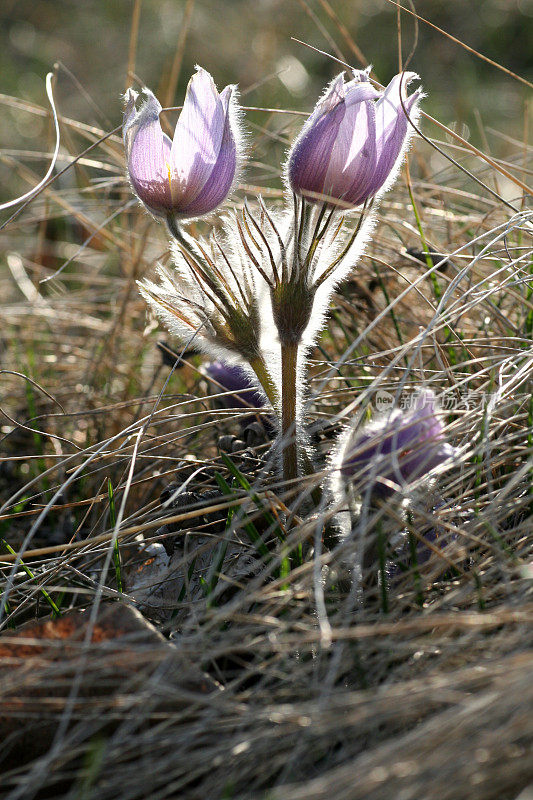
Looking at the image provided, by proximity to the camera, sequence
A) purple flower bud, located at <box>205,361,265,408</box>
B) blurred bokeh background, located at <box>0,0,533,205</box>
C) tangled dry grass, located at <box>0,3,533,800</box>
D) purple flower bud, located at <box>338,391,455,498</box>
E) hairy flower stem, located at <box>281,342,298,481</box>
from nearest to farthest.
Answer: tangled dry grass, located at <box>0,3,533,800</box>
purple flower bud, located at <box>338,391,455,498</box>
hairy flower stem, located at <box>281,342,298,481</box>
purple flower bud, located at <box>205,361,265,408</box>
blurred bokeh background, located at <box>0,0,533,205</box>

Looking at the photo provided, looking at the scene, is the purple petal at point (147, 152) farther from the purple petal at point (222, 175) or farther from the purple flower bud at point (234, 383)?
the purple flower bud at point (234, 383)

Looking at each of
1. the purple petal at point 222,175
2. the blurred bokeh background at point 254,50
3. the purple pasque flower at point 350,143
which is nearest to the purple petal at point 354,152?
the purple pasque flower at point 350,143

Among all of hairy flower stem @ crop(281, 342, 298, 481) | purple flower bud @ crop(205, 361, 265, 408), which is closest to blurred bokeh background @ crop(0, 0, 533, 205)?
purple flower bud @ crop(205, 361, 265, 408)

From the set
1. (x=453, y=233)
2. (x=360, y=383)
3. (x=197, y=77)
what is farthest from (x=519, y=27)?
(x=197, y=77)

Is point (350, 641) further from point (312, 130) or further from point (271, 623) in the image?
point (312, 130)

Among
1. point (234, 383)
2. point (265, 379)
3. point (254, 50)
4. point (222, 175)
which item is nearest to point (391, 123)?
point (222, 175)

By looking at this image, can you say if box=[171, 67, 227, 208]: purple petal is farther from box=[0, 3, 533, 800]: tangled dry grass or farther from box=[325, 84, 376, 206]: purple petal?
box=[0, 3, 533, 800]: tangled dry grass

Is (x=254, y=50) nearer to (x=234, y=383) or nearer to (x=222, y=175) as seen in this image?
(x=234, y=383)
